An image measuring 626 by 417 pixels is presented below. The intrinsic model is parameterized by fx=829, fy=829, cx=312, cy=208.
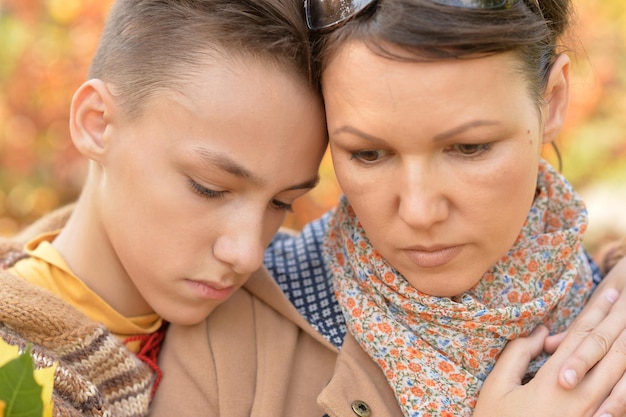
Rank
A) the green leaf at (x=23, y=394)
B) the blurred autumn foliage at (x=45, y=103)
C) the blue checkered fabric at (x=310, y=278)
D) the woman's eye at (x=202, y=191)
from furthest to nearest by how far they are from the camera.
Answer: the blurred autumn foliage at (x=45, y=103) < the blue checkered fabric at (x=310, y=278) < the woman's eye at (x=202, y=191) < the green leaf at (x=23, y=394)

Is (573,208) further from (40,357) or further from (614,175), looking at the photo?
(614,175)

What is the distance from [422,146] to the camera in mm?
1921

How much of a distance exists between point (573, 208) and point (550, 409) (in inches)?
25.7

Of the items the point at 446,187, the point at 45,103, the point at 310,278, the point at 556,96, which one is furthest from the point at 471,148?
the point at 45,103

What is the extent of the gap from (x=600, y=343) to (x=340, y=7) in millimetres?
1070

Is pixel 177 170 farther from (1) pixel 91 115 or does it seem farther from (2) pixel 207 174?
(1) pixel 91 115

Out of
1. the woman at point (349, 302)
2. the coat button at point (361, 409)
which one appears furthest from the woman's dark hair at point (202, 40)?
the coat button at point (361, 409)

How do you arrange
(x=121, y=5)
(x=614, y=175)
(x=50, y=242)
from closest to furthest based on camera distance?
(x=121, y=5), (x=50, y=242), (x=614, y=175)

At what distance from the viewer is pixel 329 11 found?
2070mm

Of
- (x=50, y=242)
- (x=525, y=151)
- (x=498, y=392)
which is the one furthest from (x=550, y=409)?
(x=50, y=242)

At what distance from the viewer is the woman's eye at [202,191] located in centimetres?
212

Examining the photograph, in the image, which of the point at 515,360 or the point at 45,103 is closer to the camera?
the point at 515,360

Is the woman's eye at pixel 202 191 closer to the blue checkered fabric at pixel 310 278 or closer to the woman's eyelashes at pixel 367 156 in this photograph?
the woman's eyelashes at pixel 367 156

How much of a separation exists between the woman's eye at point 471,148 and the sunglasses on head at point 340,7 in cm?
32
